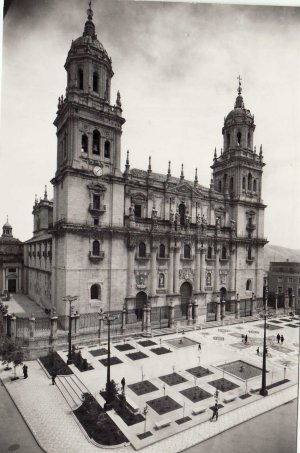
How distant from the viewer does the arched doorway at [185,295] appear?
3062 cm

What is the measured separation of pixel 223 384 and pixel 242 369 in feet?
8.32

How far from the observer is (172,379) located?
1753 centimetres

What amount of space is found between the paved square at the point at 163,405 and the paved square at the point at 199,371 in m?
3.47

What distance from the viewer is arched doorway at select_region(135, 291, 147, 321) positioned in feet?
90.1

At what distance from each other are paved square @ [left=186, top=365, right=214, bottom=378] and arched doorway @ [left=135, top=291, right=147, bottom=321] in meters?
8.93

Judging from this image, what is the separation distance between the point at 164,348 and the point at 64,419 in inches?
413

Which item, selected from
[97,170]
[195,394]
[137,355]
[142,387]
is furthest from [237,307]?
[97,170]

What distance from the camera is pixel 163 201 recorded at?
3027 cm

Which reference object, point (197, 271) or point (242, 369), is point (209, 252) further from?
point (242, 369)

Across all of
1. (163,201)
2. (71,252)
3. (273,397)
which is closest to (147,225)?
(163,201)

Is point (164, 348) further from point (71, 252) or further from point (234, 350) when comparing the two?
point (71, 252)

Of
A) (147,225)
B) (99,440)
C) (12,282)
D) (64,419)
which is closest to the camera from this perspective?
(99,440)

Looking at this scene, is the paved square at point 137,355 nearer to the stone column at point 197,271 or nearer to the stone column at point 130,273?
the stone column at point 130,273

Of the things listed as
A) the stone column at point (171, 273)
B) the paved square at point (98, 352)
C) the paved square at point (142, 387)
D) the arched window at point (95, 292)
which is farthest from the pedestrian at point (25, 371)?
the stone column at point (171, 273)
